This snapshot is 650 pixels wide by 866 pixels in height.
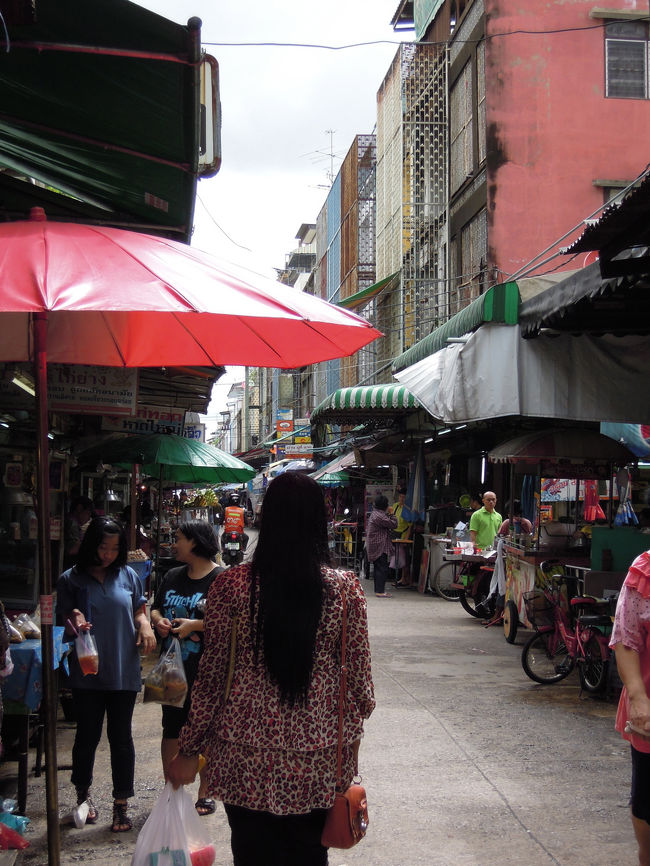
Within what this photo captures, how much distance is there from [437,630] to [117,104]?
31.8 feet

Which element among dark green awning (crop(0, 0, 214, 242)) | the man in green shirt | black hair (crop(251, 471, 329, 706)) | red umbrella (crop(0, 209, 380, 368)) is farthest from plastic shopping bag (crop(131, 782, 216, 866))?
the man in green shirt

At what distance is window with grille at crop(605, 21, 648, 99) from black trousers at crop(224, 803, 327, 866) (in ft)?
67.9

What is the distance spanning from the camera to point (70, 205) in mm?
5211

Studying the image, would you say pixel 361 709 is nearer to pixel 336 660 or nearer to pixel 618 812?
pixel 336 660

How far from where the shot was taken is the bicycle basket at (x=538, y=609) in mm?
10070

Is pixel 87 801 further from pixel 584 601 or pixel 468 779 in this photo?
pixel 584 601

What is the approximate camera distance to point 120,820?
5172mm

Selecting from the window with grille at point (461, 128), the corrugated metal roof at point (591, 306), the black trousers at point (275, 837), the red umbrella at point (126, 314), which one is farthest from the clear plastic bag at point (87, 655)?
the window with grille at point (461, 128)

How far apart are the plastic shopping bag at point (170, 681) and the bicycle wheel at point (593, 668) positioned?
197 inches

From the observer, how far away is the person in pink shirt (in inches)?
147

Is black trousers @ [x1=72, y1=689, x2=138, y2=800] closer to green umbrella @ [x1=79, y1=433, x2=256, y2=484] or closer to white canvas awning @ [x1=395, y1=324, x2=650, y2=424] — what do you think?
white canvas awning @ [x1=395, y1=324, x2=650, y2=424]

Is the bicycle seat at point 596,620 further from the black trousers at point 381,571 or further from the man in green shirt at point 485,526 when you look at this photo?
the black trousers at point 381,571

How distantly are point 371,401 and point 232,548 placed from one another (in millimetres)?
6726

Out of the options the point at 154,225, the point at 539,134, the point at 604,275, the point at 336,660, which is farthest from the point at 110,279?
the point at 539,134
